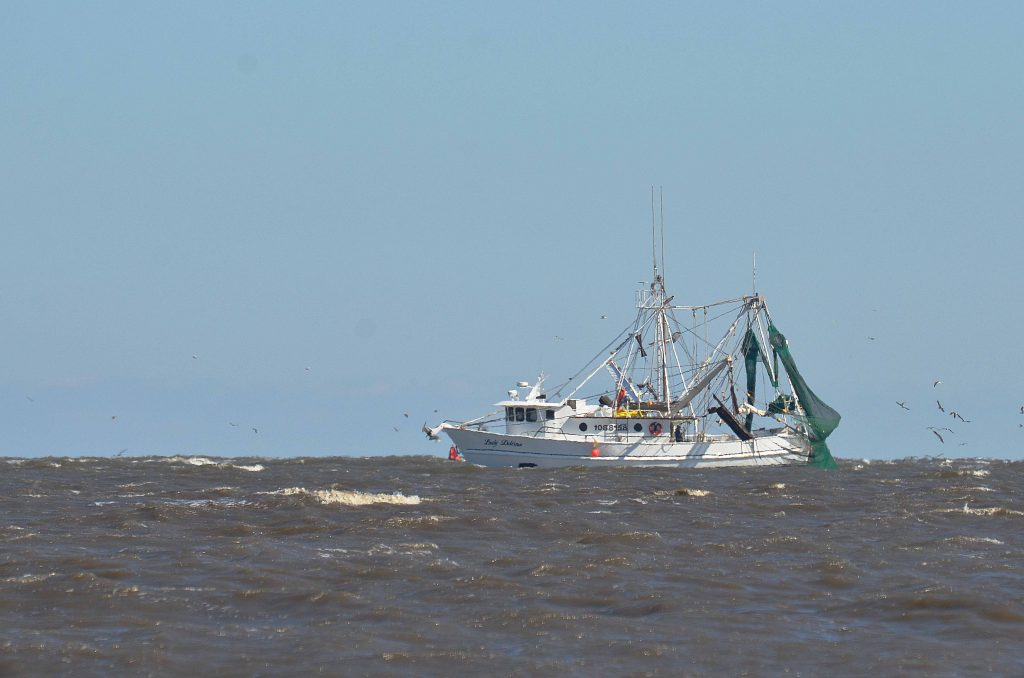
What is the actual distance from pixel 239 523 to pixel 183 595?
9.45 m

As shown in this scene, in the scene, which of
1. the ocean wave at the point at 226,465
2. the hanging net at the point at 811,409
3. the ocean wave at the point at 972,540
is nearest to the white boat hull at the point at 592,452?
the hanging net at the point at 811,409

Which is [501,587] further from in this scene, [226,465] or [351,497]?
[226,465]

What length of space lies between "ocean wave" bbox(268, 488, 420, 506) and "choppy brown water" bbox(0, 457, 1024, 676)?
0.24 m

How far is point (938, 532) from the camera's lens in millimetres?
28391

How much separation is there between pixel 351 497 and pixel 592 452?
91.1ft

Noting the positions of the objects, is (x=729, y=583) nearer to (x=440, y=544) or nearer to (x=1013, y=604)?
(x=1013, y=604)

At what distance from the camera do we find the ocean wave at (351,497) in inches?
1345

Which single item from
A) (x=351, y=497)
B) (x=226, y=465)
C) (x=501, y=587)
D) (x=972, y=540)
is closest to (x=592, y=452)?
(x=226, y=465)

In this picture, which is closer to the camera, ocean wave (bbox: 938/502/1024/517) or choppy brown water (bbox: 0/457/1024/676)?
choppy brown water (bbox: 0/457/1024/676)

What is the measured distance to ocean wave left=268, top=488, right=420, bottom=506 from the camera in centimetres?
3416

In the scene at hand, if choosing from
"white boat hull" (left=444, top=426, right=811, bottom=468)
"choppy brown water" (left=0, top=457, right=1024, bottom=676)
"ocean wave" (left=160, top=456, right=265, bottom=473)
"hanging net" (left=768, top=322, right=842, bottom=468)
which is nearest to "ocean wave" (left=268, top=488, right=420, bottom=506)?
"choppy brown water" (left=0, top=457, right=1024, bottom=676)

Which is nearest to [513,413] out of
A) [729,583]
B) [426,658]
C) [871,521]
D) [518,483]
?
[518,483]

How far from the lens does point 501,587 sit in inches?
778

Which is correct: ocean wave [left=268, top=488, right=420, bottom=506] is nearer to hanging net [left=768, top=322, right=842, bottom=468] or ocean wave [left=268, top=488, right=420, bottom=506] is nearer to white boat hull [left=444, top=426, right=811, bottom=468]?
white boat hull [left=444, top=426, right=811, bottom=468]
